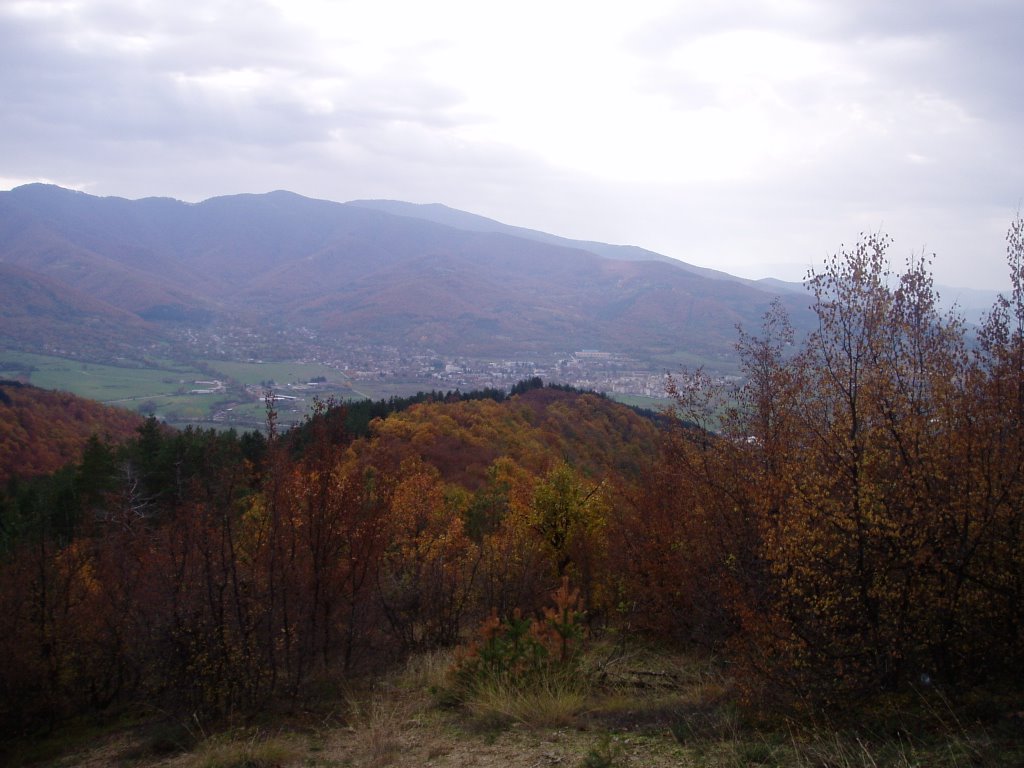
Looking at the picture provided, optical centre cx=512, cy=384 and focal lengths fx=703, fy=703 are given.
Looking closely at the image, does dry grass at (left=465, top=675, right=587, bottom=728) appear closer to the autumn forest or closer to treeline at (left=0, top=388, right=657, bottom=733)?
the autumn forest

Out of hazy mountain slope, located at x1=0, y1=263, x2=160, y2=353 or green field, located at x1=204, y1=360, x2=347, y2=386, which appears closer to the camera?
green field, located at x1=204, y1=360, x2=347, y2=386

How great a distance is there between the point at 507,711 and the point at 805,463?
4414mm

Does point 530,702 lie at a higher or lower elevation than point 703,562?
lower

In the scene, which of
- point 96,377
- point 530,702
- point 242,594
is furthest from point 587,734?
point 96,377

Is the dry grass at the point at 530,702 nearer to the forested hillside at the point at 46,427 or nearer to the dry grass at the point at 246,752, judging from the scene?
the dry grass at the point at 246,752

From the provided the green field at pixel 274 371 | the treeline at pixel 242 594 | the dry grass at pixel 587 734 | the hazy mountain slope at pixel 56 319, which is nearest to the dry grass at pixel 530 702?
the dry grass at pixel 587 734

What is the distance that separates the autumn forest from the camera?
714cm

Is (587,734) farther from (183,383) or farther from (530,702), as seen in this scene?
(183,383)

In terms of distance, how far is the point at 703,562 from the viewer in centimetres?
1077

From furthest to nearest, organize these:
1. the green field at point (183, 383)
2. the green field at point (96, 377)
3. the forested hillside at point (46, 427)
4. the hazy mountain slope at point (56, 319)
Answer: the hazy mountain slope at point (56, 319) < the green field at point (96, 377) < the green field at point (183, 383) < the forested hillside at point (46, 427)

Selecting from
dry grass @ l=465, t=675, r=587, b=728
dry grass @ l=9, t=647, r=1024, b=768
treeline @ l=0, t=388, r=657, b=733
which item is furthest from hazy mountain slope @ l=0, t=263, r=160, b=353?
dry grass @ l=465, t=675, r=587, b=728

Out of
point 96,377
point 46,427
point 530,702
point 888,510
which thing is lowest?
point 46,427

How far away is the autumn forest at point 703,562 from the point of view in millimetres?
7137

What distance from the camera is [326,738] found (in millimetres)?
8086
